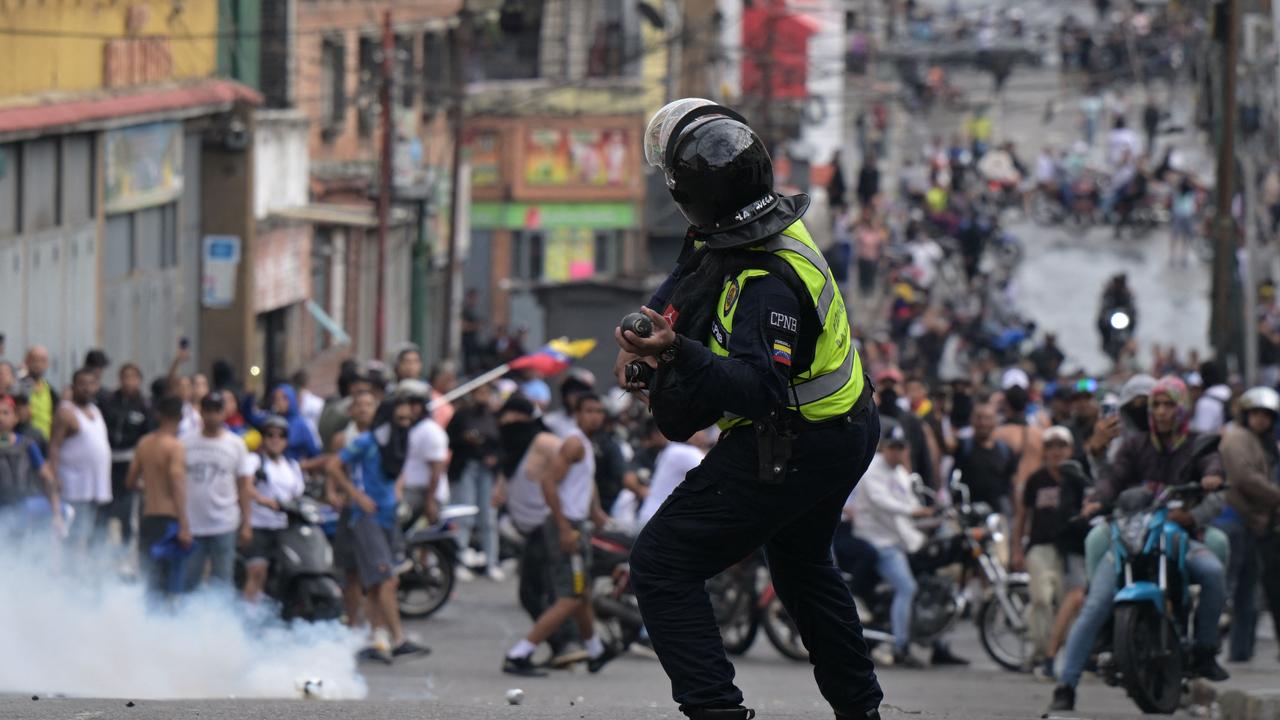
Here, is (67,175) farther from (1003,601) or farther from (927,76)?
(927,76)

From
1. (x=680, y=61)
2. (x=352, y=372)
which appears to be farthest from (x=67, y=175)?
(x=680, y=61)

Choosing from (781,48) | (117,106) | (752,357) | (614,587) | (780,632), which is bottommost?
(780,632)

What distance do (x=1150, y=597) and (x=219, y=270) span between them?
20.0m

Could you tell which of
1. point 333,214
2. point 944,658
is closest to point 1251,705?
point 944,658

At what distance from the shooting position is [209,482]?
47.1 feet

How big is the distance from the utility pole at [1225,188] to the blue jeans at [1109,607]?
15.0 meters

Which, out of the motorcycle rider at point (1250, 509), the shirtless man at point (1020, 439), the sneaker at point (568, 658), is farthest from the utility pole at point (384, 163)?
the motorcycle rider at point (1250, 509)

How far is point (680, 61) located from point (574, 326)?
17096mm

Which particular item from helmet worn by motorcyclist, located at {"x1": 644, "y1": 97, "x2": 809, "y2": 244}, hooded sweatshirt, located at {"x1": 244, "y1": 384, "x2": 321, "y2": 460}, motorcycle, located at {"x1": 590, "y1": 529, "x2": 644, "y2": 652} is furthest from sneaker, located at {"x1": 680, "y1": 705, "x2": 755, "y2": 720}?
hooded sweatshirt, located at {"x1": 244, "y1": 384, "x2": 321, "y2": 460}

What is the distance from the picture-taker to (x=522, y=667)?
44.5ft

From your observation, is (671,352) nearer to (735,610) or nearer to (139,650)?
(139,650)

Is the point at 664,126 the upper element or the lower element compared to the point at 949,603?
upper

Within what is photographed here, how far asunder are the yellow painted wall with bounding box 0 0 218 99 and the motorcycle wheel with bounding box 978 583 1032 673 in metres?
10.6

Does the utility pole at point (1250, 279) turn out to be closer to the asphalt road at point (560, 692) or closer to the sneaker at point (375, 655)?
the asphalt road at point (560, 692)
